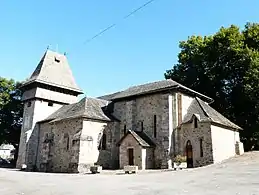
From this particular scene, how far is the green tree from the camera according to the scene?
4434 centimetres

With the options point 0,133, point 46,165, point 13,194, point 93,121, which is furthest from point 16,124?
point 13,194

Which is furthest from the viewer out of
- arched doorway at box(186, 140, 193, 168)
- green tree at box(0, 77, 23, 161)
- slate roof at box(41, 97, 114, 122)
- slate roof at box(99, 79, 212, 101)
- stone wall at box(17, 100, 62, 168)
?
green tree at box(0, 77, 23, 161)

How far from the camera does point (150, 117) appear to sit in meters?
29.6

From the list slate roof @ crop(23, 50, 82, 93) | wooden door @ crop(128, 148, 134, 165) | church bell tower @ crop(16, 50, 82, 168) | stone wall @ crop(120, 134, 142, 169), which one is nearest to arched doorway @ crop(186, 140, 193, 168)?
stone wall @ crop(120, 134, 142, 169)

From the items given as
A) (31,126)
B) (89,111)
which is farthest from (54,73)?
(89,111)

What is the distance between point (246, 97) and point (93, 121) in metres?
18.7

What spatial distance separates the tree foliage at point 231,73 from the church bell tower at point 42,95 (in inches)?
650

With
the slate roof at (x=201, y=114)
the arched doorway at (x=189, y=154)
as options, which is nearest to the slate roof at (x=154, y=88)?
the slate roof at (x=201, y=114)

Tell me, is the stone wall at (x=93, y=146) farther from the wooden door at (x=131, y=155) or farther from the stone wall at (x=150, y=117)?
the wooden door at (x=131, y=155)

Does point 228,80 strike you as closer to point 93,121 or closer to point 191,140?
point 191,140

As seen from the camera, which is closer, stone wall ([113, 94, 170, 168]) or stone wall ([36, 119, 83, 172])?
stone wall ([113, 94, 170, 168])

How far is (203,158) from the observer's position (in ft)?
82.1

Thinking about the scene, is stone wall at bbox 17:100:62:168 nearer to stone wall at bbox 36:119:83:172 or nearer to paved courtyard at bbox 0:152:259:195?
stone wall at bbox 36:119:83:172

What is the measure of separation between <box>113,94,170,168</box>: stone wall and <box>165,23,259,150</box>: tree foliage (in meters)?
11.1
